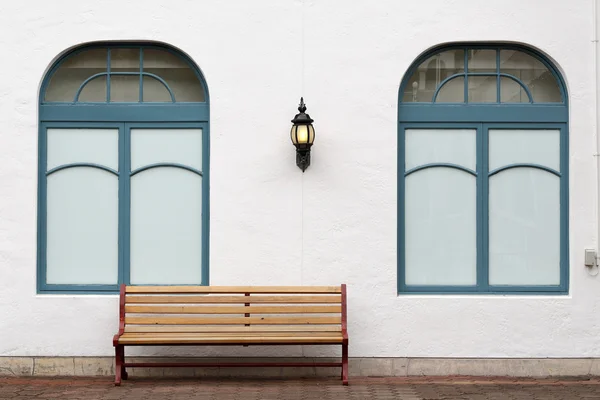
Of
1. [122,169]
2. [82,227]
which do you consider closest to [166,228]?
[122,169]

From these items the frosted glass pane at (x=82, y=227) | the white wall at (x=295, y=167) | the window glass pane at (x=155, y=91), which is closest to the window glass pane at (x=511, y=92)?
the white wall at (x=295, y=167)

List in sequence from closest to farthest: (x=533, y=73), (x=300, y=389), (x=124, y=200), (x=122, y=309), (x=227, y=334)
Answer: (x=300, y=389) < (x=227, y=334) < (x=122, y=309) < (x=124, y=200) < (x=533, y=73)

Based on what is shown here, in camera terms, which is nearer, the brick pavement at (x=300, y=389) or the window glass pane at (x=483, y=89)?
the brick pavement at (x=300, y=389)

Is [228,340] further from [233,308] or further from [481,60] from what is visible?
[481,60]

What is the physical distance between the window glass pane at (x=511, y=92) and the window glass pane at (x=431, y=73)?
1.52ft

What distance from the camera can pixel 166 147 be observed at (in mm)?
9891

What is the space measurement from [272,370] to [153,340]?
1357mm

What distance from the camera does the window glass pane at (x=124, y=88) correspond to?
9.90 meters

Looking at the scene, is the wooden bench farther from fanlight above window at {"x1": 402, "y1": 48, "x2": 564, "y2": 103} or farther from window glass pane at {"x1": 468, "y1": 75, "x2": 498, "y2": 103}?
window glass pane at {"x1": 468, "y1": 75, "x2": 498, "y2": 103}

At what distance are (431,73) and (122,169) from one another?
3.42 metres

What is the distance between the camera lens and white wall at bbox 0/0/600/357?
9617 millimetres

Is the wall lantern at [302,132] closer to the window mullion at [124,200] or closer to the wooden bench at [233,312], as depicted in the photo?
the wooden bench at [233,312]

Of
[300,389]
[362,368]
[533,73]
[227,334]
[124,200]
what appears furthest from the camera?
[533,73]

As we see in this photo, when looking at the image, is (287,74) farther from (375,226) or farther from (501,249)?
(501,249)
